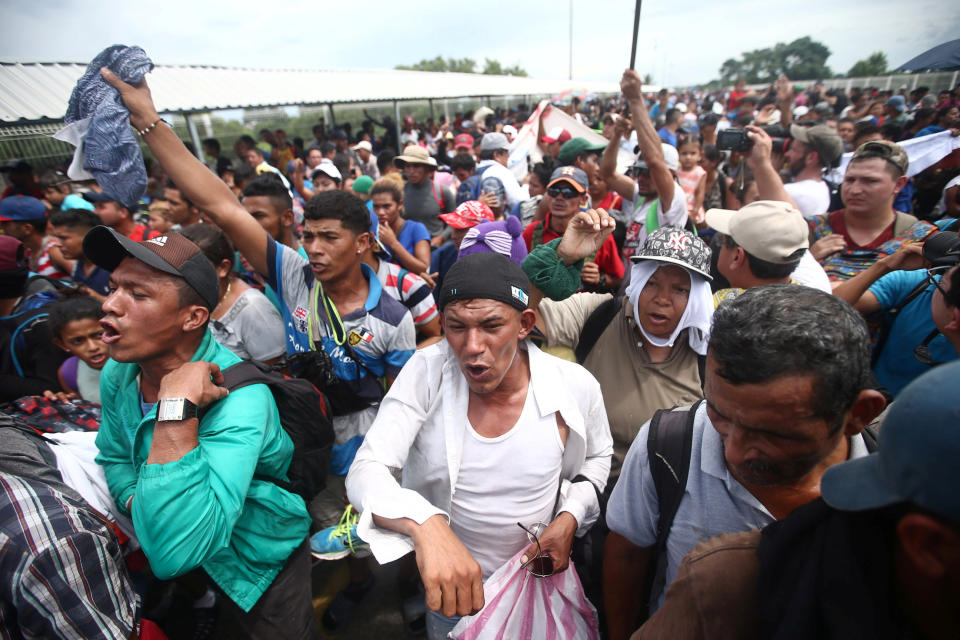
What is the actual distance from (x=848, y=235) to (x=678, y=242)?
2.12 m

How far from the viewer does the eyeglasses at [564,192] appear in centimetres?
357

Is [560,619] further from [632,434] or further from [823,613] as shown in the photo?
[823,613]

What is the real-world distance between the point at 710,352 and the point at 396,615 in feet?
8.49

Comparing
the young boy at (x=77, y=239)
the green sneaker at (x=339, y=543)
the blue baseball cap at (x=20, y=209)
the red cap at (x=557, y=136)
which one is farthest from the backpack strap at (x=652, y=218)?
the blue baseball cap at (x=20, y=209)

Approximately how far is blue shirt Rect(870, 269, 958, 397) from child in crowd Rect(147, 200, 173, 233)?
6920 millimetres

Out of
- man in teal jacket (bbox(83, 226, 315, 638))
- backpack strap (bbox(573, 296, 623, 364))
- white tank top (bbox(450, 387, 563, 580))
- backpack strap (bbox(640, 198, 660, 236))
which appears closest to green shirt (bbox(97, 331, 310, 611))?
man in teal jacket (bbox(83, 226, 315, 638))

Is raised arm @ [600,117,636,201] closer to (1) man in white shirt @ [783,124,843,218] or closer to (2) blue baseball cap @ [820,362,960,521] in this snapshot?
(1) man in white shirt @ [783,124,843,218]

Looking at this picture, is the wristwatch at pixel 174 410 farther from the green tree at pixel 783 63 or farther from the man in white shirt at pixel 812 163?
the green tree at pixel 783 63

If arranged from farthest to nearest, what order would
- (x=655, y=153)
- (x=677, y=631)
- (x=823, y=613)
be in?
(x=655, y=153) → (x=677, y=631) → (x=823, y=613)

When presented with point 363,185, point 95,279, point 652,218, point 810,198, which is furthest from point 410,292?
point 363,185

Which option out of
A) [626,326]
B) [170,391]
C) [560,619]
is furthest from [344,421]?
[626,326]

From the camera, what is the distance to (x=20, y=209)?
14.2 feet

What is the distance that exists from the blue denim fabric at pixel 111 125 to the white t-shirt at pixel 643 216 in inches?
116

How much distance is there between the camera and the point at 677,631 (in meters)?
0.88
